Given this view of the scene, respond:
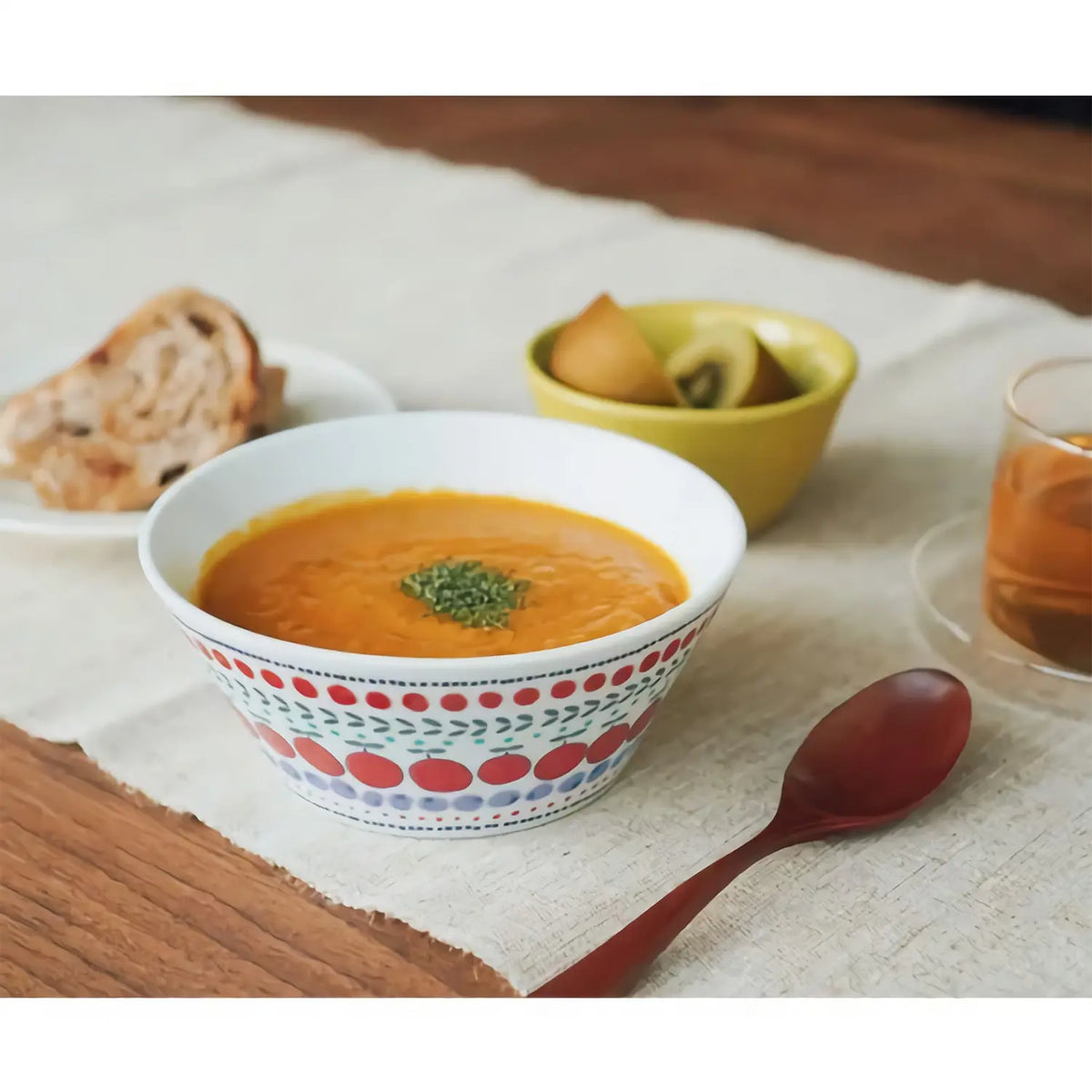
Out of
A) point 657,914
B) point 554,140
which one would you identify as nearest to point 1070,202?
point 554,140

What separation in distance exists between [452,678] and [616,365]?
0.51 meters

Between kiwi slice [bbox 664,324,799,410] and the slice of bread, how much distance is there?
1.29ft

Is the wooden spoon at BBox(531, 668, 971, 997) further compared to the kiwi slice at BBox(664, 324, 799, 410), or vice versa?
the kiwi slice at BBox(664, 324, 799, 410)

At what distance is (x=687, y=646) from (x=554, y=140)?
1904mm

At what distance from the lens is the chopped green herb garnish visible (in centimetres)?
91

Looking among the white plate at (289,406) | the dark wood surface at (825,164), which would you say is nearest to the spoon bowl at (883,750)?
the white plate at (289,406)

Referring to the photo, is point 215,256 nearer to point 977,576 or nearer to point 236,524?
point 236,524

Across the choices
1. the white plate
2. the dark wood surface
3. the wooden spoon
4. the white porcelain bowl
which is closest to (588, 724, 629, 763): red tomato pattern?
the white porcelain bowl

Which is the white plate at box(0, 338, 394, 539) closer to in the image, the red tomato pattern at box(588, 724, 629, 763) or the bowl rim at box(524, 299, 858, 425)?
the bowl rim at box(524, 299, 858, 425)

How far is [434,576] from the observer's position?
0.96m

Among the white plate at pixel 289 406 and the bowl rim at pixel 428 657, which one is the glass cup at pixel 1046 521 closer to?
the bowl rim at pixel 428 657

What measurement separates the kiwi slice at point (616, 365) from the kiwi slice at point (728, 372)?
0.10 ft

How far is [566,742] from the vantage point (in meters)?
0.85

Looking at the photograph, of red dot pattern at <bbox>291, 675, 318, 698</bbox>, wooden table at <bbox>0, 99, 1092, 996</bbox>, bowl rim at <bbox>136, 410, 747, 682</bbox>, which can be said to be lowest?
wooden table at <bbox>0, 99, 1092, 996</bbox>
